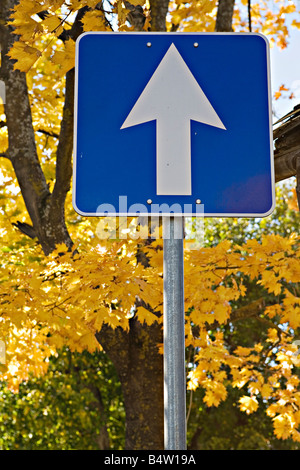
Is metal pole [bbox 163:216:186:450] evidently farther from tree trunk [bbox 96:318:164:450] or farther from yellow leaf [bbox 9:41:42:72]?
tree trunk [bbox 96:318:164:450]

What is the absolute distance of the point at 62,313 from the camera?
12.9 feet

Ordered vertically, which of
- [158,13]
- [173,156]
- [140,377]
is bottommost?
[140,377]

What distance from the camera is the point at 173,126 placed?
1513 mm

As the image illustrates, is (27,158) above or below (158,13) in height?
below

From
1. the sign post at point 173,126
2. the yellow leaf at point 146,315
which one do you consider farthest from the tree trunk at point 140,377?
the sign post at point 173,126

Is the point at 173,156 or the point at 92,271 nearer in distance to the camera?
the point at 173,156

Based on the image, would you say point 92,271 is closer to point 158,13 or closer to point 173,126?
point 173,126

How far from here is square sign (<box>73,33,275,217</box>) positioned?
1.49m

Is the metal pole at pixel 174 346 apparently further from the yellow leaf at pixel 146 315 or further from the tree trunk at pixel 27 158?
the tree trunk at pixel 27 158

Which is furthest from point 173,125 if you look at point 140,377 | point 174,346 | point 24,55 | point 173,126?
point 140,377

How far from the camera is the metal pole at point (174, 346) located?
4.05 ft

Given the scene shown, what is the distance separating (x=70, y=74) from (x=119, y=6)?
1.81m

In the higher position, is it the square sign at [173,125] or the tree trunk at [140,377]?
the square sign at [173,125]

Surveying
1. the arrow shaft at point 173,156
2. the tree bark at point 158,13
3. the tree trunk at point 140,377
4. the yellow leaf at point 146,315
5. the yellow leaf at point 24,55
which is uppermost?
the tree bark at point 158,13
